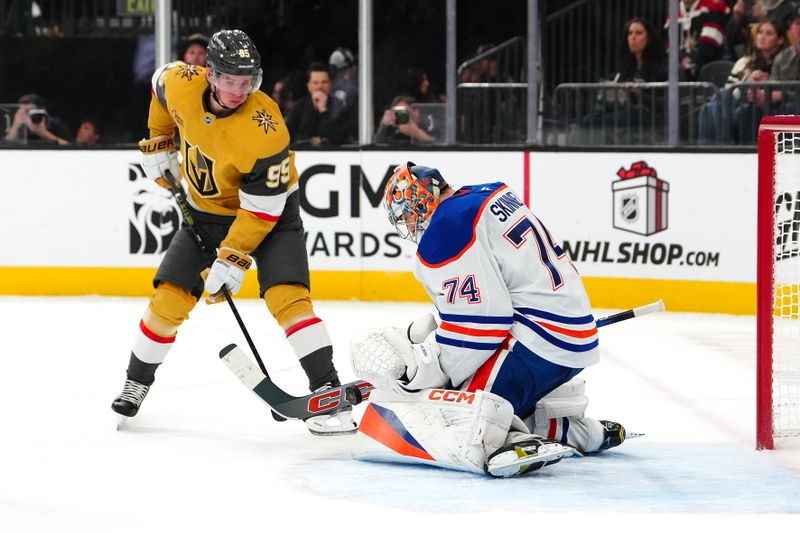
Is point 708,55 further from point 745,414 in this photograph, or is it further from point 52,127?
point 52,127

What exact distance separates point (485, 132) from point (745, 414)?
297 cm

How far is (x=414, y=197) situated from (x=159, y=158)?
115 centimetres

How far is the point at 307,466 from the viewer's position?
10.3ft

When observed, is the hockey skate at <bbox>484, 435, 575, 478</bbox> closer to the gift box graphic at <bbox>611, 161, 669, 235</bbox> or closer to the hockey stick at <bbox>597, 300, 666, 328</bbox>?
the hockey stick at <bbox>597, 300, 666, 328</bbox>

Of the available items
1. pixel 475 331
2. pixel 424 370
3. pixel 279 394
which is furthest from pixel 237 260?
pixel 475 331

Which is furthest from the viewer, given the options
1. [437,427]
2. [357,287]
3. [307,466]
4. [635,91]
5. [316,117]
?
[316,117]

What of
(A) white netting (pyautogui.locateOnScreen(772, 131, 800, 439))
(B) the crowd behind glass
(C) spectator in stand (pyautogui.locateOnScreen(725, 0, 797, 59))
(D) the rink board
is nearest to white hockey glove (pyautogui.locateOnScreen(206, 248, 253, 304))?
(A) white netting (pyautogui.locateOnScreen(772, 131, 800, 439))

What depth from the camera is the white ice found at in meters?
2.67

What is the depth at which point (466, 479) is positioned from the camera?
2.96 metres

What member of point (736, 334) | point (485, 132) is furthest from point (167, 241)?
point (736, 334)

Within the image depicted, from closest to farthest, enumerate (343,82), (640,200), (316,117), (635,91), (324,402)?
(324,402) → (640,200) → (635,91) → (316,117) → (343,82)

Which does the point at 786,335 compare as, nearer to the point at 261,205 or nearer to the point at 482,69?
the point at 261,205

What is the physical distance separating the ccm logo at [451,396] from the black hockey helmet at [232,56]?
3.34 feet

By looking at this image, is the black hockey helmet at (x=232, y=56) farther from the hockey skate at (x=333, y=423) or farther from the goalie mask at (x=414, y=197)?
the hockey skate at (x=333, y=423)
